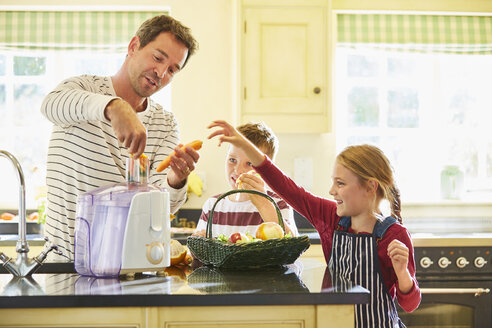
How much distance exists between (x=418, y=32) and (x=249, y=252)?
9.56ft

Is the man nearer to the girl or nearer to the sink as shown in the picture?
the sink

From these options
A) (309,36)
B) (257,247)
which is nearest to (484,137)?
(309,36)

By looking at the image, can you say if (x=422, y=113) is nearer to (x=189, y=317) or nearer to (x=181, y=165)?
(x=181, y=165)

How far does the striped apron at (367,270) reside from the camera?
1712 millimetres

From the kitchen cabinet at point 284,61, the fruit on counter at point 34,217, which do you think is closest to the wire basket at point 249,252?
the kitchen cabinet at point 284,61

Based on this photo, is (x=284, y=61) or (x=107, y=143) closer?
(x=107, y=143)

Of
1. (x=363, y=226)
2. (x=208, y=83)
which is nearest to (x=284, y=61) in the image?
(x=208, y=83)

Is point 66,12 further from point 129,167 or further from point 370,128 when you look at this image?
point 129,167

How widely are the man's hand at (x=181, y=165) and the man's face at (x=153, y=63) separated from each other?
1.00 ft

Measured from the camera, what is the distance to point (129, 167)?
142 centimetres

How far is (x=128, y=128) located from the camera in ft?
4.43

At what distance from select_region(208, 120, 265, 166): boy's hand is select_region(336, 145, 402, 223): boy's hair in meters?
0.28

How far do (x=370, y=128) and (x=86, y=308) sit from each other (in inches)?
123

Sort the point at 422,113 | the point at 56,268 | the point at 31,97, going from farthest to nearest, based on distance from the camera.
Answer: the point at 422,113, the point at 31,97, the point at 56,268
